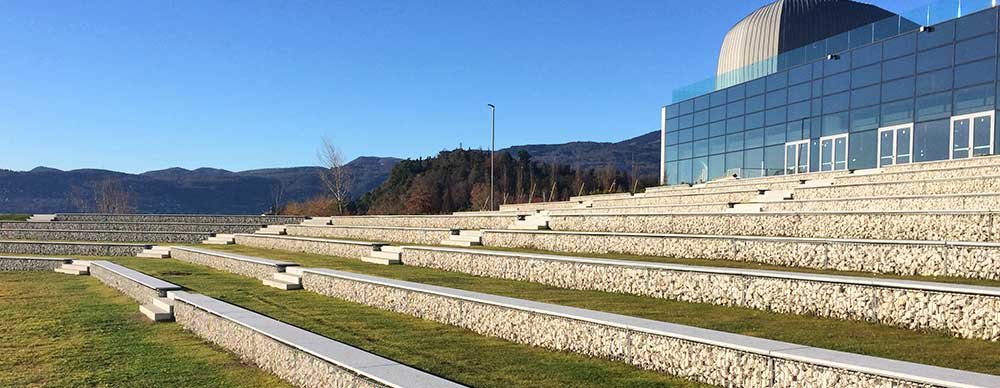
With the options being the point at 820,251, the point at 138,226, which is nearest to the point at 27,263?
the point at 138,226

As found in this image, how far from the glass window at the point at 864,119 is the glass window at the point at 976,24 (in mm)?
Answer: 4373

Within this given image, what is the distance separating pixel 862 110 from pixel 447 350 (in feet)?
89.4

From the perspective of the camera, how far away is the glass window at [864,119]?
28.2 m

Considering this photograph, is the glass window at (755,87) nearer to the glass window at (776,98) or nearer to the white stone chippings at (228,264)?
the glass window at (776,98)

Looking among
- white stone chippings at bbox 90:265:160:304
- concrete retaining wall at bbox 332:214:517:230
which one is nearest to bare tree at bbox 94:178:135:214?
concrete retaining wall at bbox 332:214:517:230

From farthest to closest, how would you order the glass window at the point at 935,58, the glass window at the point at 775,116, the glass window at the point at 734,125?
the glass window at the point at 734,125
the glass window at the point at 775,116
the glass window at the point at 935,58

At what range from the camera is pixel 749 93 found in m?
35.5

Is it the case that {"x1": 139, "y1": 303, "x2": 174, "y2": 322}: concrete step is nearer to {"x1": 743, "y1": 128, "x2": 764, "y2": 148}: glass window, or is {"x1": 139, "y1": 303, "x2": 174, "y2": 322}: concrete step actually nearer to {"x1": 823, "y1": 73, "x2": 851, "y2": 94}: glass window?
{"x1": 823, "y1": 73, "x2": 851, "y2": 94}: glass window

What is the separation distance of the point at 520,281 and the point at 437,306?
2.42m

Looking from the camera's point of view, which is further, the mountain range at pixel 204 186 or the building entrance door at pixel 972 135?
the mountain range at pixel 204 186

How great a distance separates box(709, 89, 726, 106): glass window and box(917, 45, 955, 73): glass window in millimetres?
11648

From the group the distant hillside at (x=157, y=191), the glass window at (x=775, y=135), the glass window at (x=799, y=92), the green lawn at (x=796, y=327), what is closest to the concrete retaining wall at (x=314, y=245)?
the green lawn at (x=796, y=327)

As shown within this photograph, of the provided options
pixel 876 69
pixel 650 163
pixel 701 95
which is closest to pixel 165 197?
pixel 650 163

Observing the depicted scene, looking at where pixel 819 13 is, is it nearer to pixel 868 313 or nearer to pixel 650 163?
pixel 868 313
